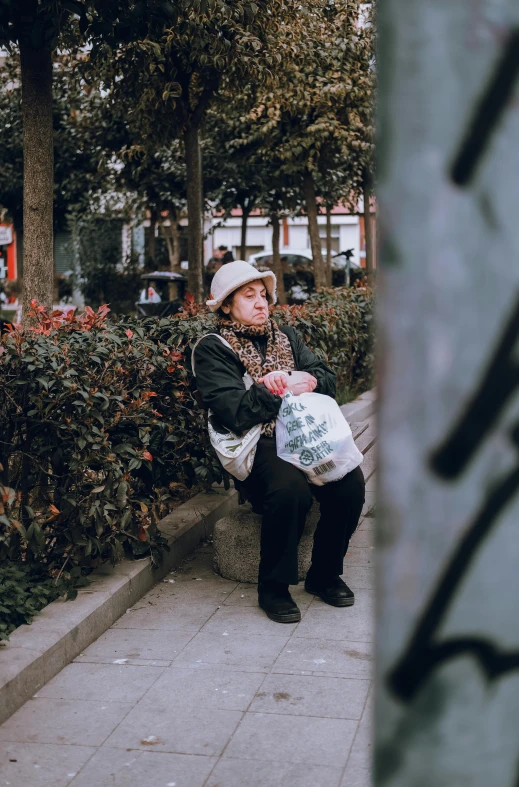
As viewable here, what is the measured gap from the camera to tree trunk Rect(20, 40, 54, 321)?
7008mm

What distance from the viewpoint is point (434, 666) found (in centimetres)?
129

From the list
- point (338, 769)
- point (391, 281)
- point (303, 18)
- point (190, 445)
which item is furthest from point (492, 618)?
point (303, 18)

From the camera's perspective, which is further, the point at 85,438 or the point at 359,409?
the point at 359,409

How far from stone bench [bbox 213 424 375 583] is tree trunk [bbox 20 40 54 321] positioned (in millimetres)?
2693

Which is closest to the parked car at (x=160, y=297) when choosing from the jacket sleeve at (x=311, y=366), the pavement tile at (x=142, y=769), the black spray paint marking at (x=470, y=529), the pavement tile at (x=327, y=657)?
the jacket sleeve at (x=311, y=366)

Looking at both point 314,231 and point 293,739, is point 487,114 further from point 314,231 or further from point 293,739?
point 314,231

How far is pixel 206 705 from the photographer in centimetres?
360

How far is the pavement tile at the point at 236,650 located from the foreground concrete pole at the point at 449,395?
2.73 meters

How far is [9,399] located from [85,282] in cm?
2210

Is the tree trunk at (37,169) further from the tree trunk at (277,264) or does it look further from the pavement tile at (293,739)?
the tree trunk at (277,264)

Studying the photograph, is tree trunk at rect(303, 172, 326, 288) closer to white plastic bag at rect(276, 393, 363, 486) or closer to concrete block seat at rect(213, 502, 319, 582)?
concrete block seat at rect(213, 502, 319, 582)

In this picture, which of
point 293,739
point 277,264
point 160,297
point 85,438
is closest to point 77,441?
point 85,438

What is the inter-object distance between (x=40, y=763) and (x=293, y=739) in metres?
0.79

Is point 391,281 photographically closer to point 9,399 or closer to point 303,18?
point 9,399
